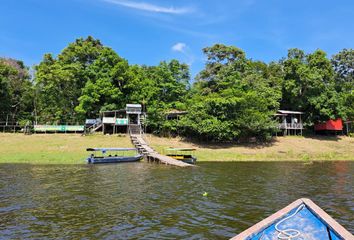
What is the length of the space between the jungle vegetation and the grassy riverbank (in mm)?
3283

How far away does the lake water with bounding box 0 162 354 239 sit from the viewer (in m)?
10.7

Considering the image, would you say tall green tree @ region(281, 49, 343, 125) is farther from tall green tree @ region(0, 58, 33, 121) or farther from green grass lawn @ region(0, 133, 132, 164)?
tall green tree @ region(0, 58, 33, 121)

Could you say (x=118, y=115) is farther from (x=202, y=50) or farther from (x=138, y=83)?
(x=202, y=50)

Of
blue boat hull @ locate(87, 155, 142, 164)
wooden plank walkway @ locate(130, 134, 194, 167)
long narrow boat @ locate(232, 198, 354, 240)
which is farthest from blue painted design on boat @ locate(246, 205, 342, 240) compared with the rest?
blue boat hull @ locate(87, 155, 142, 164)

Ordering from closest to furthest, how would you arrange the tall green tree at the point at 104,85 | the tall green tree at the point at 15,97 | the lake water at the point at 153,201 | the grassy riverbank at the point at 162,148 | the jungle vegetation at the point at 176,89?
the lake water at the point at 153,201 < the grassy riverbank at the point at 162,148 < the jungle vegetation at the point at 176,89 < the tall green tree at the point at 104,85 < the tall green tree at the point at 15,97

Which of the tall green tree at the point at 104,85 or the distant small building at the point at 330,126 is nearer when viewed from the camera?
the tall green tree at the point at 104,85

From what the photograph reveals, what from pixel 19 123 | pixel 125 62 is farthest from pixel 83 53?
pixel 19 123

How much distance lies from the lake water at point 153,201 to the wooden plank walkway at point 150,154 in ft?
16.2

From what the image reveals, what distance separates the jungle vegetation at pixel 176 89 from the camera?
46281 millimetres

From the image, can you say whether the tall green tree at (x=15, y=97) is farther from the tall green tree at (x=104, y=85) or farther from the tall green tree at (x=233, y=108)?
the tall green tree at (x=233, y=108)

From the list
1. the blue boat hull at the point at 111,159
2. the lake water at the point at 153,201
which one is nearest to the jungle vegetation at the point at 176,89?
the blue boat hull at the point at 111,159

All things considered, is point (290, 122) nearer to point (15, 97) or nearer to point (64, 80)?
point (64, 80)

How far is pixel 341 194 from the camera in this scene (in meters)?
16.4

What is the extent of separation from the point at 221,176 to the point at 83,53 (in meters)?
41.6
